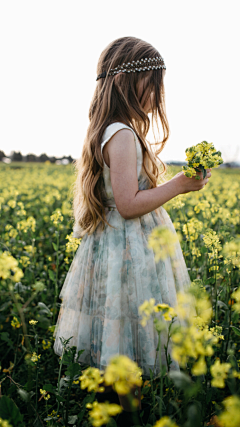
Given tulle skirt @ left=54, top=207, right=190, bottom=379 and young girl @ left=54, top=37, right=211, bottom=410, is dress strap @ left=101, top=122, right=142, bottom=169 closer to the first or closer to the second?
young girl @ left=54, top=37, right=211, bottom=410

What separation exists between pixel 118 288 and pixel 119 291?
15 mm

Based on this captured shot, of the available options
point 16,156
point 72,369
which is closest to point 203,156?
point 72,369

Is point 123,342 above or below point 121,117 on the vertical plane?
below

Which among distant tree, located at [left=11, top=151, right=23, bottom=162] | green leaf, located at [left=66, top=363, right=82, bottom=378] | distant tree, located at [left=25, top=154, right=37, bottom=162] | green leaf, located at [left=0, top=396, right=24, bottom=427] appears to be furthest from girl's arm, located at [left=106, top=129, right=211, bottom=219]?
distant tree, located at [left=11, top=151, right=23, bottom=162]

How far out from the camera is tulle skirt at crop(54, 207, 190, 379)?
136 cm

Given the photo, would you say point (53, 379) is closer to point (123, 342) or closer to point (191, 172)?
point (123, 342)

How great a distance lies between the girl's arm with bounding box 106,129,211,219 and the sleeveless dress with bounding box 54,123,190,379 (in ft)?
0.21

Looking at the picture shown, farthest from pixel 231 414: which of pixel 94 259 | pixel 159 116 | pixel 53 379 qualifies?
pixel 53 379

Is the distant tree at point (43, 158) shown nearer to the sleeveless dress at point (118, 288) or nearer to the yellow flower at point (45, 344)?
the yellow flower at point (45, 344)

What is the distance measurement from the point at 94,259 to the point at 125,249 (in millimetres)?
210

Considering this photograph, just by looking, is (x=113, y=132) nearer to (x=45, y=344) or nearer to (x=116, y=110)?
(x=116, y=110)

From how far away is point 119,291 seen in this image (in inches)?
54.1

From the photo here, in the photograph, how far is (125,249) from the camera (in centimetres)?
142

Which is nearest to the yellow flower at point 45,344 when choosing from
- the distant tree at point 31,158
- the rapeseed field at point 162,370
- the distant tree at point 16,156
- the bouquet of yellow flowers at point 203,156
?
the rapeseed field at point 162,370
